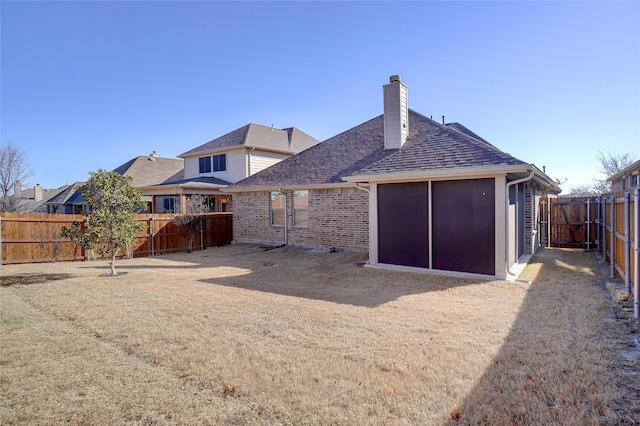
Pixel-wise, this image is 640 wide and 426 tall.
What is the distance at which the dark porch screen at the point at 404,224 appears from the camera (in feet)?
30.5

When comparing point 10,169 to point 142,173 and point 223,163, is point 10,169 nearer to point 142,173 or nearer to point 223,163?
point 142,173

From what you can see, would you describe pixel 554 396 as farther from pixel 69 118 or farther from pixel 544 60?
pixel 69 118

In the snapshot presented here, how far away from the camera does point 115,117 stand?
75.7ft

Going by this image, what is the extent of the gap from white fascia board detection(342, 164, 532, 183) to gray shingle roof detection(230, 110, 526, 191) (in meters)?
0.18

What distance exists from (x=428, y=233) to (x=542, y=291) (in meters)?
2.82

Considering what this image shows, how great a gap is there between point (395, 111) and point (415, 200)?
426 centimetres

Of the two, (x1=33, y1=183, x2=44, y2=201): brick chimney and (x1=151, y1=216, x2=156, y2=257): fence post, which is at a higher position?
(x1=33, y1=183, x2=44, y2=201): brick chimney

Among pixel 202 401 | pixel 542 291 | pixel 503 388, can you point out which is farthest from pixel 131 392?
pixel 542 291

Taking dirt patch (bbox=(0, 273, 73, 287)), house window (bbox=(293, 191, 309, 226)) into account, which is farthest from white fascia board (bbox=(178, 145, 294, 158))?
dirt patch (bbox=(0, 273, 73, 287))

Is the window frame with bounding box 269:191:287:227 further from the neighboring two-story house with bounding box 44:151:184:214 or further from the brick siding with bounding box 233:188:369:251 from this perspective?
the neighboring two-story house with bounding box 44:151:184:214

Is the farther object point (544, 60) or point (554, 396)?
point (544, 60)

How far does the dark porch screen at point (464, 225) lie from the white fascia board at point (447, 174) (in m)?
0.20

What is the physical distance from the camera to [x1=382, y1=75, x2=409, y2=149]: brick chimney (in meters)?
12.2

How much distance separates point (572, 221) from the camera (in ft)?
46.1
